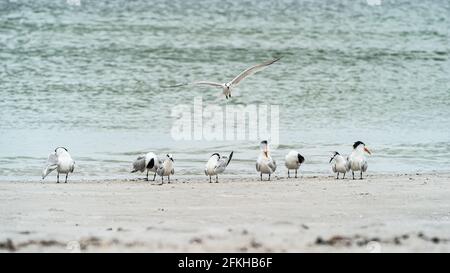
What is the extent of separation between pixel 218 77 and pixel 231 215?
1219cm

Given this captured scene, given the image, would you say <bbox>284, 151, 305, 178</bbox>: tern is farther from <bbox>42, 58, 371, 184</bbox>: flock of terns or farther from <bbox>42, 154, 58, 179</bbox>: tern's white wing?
<bbox>42, 154, 58, 179</bbox>: tern's white wing

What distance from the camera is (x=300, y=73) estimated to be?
2162 cm

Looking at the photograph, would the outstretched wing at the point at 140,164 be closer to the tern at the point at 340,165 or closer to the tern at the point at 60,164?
the tern at the point at 60,164

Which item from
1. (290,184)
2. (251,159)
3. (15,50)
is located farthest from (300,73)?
(290,184)

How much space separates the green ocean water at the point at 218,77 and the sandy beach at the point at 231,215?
4.75ft

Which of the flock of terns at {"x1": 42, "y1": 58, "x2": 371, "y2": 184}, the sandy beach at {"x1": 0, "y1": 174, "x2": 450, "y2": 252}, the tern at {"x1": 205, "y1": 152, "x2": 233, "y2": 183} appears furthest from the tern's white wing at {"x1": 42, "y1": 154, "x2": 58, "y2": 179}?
the tern at {"x1": 205, "y1": 152, "x2": 233, "y2": 183}

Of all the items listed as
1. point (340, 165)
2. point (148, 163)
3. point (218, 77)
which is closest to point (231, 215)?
point (148, 163)

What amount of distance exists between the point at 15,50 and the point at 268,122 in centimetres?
821

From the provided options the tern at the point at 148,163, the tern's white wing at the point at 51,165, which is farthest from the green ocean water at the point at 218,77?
the tern at the point at 148,163

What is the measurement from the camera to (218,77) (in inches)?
825

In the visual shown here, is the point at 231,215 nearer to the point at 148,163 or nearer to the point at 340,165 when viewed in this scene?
the point at 148,163

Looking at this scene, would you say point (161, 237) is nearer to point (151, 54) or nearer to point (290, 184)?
point (290, 184)

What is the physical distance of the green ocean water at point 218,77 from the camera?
1421cm

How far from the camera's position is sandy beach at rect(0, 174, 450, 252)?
727 cm
